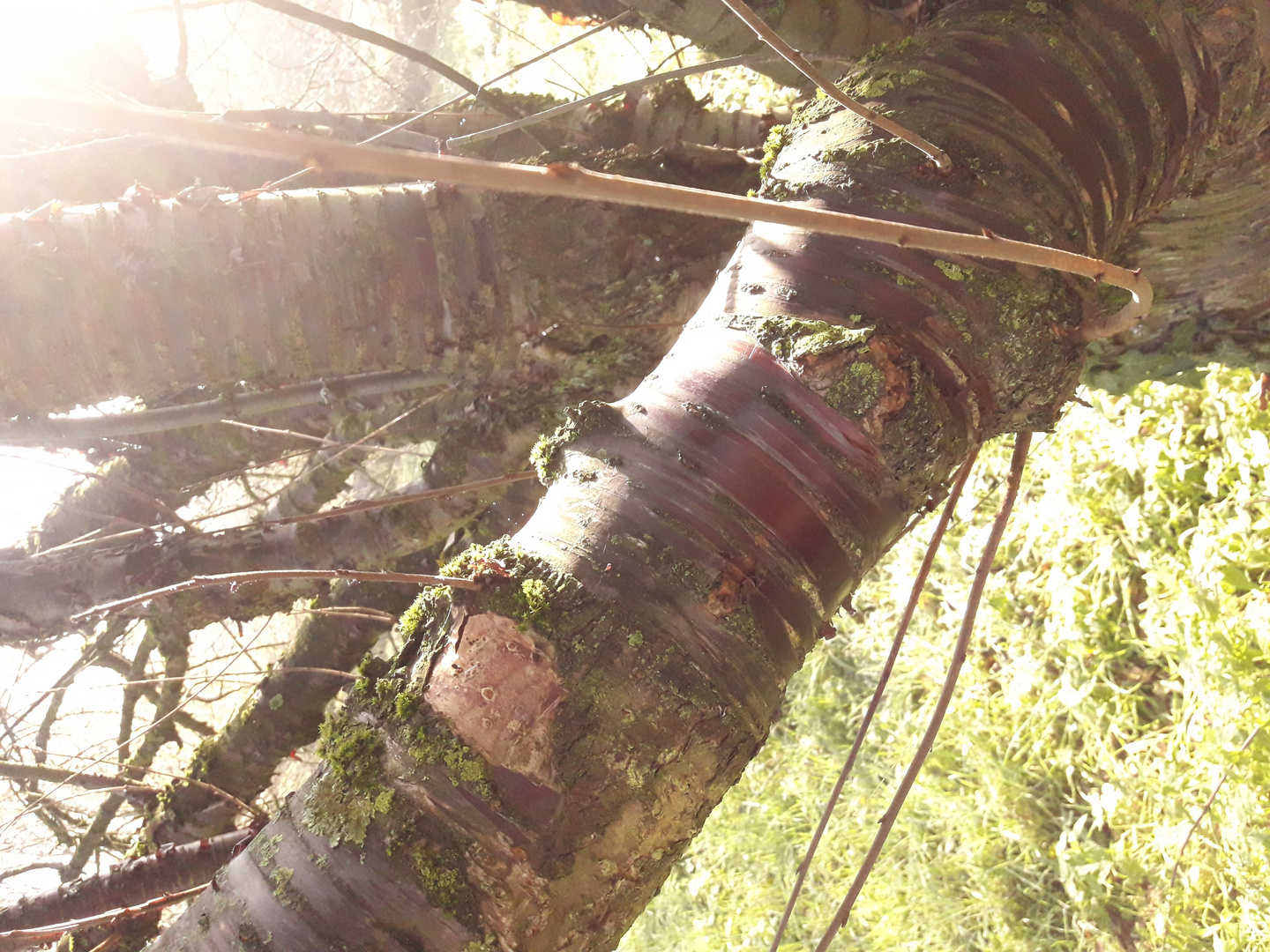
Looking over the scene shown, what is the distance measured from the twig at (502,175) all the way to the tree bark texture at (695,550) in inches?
8.1

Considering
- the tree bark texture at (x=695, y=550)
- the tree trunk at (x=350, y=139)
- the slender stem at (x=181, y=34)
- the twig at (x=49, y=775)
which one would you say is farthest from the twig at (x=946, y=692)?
the twig at (x=49, y=775)

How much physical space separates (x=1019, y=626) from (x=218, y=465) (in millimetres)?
2542

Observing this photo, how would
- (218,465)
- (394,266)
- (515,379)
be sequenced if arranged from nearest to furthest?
(394,266)
(515,379)
(218,465)

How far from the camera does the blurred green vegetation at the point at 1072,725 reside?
2.19 meters

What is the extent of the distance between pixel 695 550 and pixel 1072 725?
8.02 ft

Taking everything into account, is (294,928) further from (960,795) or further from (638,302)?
(960,795)

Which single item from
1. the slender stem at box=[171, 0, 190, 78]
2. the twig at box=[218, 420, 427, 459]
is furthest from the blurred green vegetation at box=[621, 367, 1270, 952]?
the slender stem at box=[171, 0, 190, 78]

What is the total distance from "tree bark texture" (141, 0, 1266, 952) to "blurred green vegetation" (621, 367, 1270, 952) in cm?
175

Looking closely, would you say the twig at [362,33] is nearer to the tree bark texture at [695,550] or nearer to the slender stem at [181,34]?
the slender stem at [181,34]

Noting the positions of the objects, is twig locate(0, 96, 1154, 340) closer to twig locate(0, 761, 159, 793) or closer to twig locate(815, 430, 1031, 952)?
twig locate(815, 430, 1031, 952)

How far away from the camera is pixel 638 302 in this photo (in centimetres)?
155

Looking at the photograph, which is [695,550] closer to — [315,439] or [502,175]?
[502,175]

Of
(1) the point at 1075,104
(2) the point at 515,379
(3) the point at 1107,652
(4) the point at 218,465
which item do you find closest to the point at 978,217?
(1) the point at 1075,104

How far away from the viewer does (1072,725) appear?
2.58 meters
